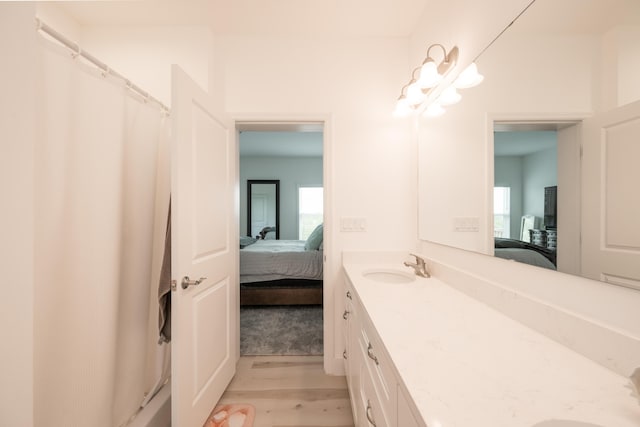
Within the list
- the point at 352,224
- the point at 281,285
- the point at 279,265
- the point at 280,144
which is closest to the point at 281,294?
the point at 281,285

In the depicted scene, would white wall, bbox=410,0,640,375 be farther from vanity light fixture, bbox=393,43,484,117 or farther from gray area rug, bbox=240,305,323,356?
gray area rug, bbox=240,305,323,356

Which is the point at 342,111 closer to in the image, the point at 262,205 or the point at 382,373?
the point at 382,373

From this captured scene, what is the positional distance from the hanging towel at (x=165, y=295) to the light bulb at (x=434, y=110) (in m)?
1.81

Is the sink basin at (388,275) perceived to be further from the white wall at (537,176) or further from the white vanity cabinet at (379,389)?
the white wall at (537,176)

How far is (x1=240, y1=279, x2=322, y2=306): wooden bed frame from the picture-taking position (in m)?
3.02

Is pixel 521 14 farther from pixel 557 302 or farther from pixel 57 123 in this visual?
pixel 57 123

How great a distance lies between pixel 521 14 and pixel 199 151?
1.61m

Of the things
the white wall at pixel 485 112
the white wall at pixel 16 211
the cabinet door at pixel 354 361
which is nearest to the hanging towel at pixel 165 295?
the white wall at pixel 16 211

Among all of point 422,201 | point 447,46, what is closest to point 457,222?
point 422,201

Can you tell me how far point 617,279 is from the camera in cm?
64

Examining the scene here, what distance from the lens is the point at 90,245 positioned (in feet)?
3.36

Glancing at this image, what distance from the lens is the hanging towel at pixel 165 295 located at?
123cm

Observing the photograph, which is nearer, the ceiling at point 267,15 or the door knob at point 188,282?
the door knob at point 188,282

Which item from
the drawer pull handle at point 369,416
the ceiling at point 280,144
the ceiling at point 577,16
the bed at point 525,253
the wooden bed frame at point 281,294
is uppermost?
the ceiling at point 280,144
